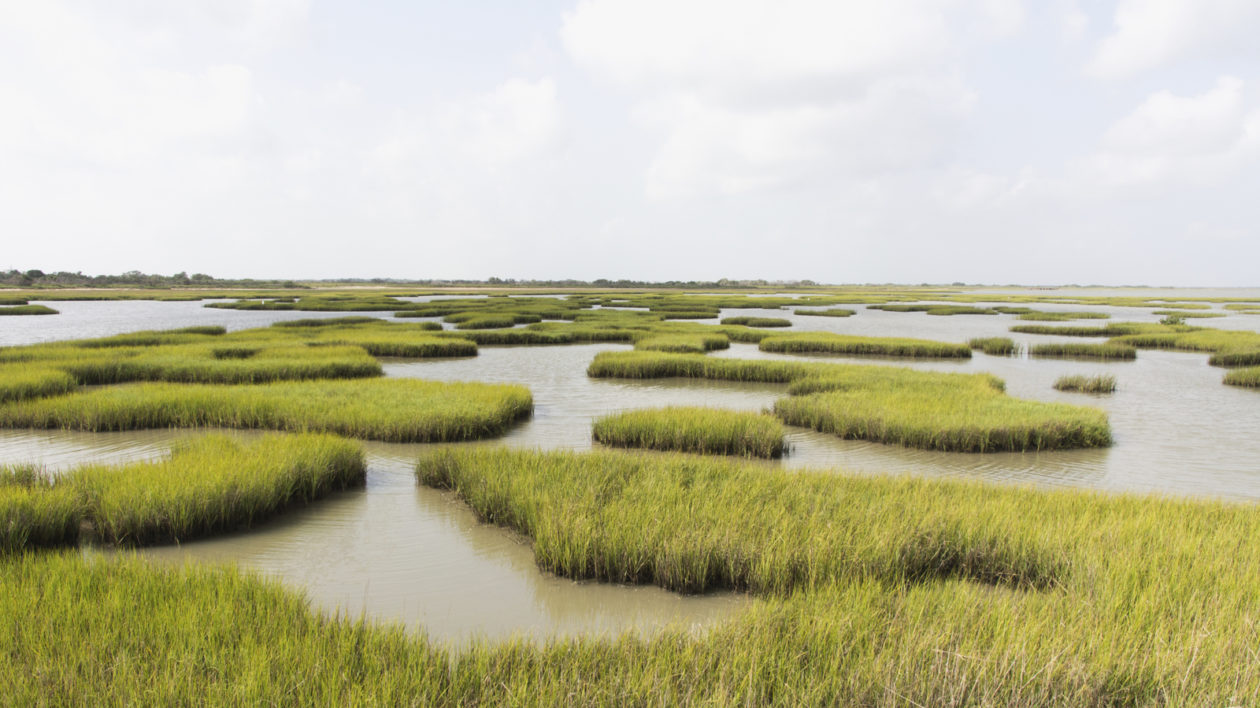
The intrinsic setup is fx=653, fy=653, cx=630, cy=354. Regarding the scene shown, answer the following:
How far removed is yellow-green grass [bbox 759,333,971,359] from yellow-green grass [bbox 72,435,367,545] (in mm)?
21196

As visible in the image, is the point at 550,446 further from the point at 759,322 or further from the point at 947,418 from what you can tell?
the point at 759,322

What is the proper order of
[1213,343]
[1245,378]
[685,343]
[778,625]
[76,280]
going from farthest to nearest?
1. [76,280]
2. [1213,343]
3. [685,343]
4. [1245,378]
5. [778,625]

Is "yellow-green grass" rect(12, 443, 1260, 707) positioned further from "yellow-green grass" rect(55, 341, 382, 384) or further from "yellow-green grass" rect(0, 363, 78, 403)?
"yellow-green grass" rect(55, 341, 382, 384)

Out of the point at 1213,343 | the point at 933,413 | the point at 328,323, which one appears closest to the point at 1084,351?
the point at 1213,343

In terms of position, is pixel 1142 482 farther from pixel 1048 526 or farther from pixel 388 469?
pixel 388 469

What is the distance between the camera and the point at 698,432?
38.3 ft

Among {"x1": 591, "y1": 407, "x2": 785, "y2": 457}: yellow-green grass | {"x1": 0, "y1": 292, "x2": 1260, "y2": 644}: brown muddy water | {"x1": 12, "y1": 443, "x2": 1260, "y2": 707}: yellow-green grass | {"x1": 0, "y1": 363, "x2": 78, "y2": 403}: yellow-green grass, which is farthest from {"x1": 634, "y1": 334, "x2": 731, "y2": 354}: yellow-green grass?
{"x1": 12, "y1": 443, "x2": 1260, "y2": 707}: yellow-green grass

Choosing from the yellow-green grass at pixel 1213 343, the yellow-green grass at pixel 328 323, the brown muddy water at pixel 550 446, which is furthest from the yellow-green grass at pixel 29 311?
the yellow-green grass at pixel 1213 343

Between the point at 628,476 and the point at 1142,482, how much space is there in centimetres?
824

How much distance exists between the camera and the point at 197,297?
7425cm

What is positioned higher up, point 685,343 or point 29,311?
point 29,311

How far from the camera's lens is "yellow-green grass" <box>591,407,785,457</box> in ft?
37.5

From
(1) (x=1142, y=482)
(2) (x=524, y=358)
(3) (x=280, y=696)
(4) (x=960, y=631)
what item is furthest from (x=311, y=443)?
(2) (x=524, y=358)

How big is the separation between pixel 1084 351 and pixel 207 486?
3072 centimetres
